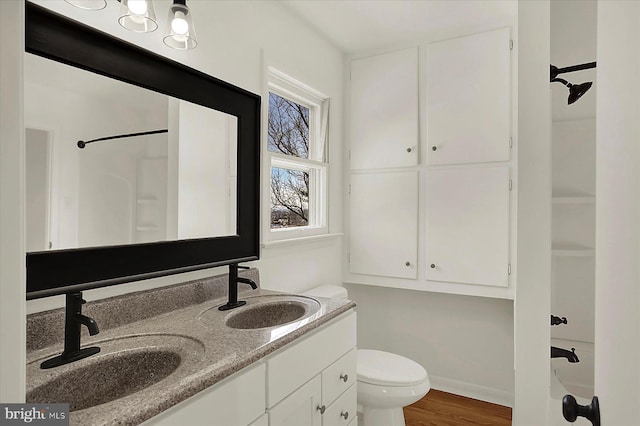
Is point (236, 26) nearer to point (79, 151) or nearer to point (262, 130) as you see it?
point (262, 130)

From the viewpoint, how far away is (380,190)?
2.62 meters

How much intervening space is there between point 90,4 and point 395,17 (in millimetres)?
1698

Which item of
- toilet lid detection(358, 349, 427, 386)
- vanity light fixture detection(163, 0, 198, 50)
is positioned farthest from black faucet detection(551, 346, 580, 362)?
vanity light fixture detection(163, 0, 198, 50)

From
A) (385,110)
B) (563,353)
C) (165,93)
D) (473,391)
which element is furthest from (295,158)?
(473,391)

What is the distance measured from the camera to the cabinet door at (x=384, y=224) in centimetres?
252

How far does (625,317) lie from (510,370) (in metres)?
2.36

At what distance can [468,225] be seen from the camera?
2328mm

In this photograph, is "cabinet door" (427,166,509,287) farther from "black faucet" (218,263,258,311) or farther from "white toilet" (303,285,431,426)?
"black faucet" (218,263,258,311)

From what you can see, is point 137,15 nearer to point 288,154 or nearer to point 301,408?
point 288,154

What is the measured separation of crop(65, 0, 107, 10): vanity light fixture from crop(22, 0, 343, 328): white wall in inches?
2.7

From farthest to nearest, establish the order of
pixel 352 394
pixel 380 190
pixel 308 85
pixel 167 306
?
pixel 380 190
pixel 308 85
pixel 352 394
pixel 167 306

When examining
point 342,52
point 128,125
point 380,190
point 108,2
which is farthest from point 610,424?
point 342,52

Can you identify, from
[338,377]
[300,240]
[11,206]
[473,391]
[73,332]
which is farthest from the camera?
[473,391]

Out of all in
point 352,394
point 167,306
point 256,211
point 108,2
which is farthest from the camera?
point 256,211
